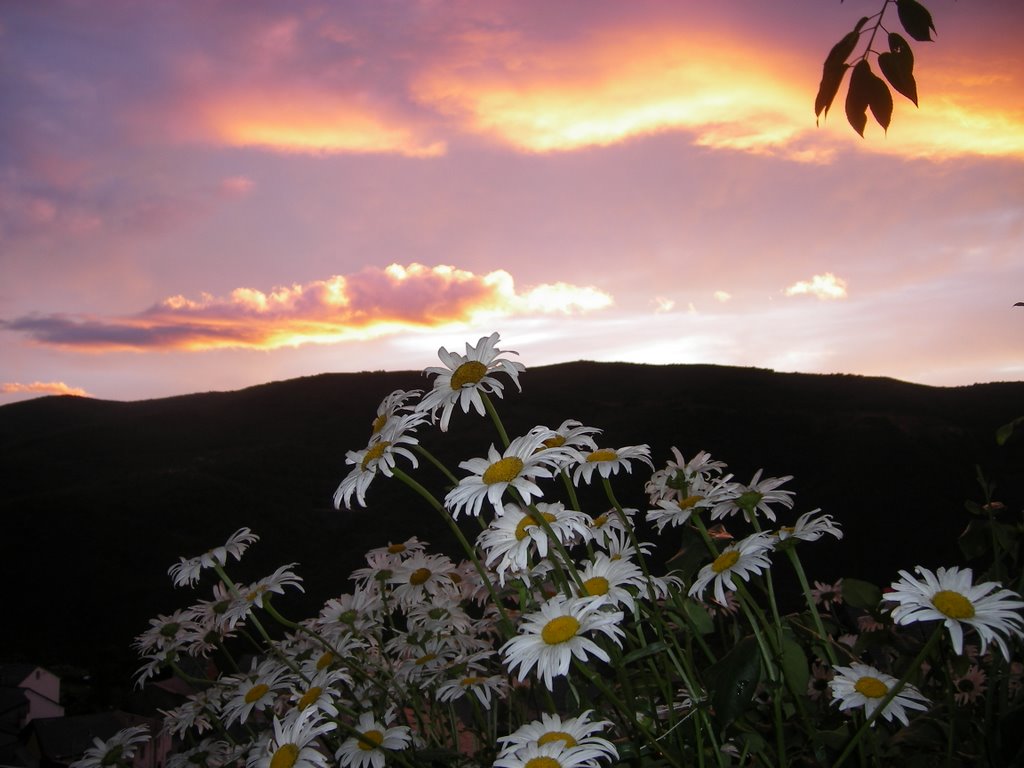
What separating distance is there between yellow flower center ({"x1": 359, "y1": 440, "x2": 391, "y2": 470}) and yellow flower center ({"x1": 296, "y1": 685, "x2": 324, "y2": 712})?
0.72 metres

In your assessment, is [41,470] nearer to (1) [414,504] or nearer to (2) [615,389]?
(1) [414,504]

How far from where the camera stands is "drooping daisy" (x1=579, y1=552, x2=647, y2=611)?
1772 mm

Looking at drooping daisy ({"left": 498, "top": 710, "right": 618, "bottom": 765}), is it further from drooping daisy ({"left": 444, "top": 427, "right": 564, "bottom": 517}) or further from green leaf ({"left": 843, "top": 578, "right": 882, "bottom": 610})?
green leaf ({"left": 843, "top": 578, "right": 882, "bottom": 610})

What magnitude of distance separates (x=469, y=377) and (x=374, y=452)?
281 mm

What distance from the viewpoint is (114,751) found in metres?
2.79

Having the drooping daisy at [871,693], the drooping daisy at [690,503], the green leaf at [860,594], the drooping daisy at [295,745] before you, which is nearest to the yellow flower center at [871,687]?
the drooping daisy at [871,693]

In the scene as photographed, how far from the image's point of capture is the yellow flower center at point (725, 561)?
71.2 inches

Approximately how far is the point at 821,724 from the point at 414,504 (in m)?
6.61

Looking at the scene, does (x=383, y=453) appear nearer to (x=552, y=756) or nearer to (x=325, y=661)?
(x=552, y=756)

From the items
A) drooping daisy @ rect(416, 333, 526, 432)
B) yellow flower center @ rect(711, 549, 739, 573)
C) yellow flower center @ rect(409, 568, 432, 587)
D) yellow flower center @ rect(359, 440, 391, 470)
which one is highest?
drooping daisy @ rect(416, 333, 526, 432)

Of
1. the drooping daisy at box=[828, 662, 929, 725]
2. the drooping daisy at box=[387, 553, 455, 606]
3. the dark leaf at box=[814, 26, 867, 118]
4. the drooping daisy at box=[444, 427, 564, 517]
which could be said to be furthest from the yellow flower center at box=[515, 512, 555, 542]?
the drooping daisy at box=[387, 553, 455, 606]

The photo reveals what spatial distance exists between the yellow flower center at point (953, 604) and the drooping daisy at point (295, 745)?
51.0 inches

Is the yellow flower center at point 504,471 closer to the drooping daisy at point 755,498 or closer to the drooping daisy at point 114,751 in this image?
the drooping daisy at point 755,498

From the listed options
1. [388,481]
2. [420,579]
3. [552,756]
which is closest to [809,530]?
[552,756]
